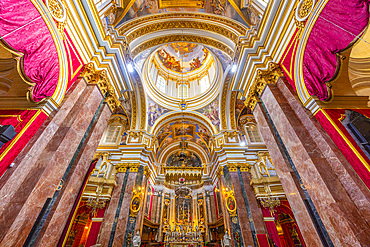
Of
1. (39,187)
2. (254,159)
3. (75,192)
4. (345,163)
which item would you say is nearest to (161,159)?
(254,159)

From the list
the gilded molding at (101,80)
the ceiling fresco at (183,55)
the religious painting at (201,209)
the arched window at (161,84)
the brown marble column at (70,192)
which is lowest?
the brown marble column at (70,192)

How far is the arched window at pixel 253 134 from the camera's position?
10739 mm

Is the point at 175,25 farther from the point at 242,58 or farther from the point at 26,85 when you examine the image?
the point at 26,85

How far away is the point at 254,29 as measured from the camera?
5258 millimetres

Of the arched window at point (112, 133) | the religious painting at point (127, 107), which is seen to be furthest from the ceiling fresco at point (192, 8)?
the arched window at point (112, 133)

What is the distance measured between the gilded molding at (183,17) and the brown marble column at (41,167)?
3.51 m

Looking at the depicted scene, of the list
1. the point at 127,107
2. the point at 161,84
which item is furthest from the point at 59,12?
the point at 161,84

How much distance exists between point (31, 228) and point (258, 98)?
6.59m

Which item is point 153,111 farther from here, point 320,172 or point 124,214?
point 320,172

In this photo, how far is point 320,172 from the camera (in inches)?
118

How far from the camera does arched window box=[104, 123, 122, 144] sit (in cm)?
1077

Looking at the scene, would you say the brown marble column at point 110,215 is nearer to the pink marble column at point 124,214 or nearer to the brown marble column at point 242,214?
the pink marble column at point 124,214

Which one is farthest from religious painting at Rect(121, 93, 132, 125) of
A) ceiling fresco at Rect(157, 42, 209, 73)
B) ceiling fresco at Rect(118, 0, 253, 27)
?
ceiling fresco at Rect(157, 42, 209, 73)

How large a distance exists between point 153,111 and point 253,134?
24.9 feet
